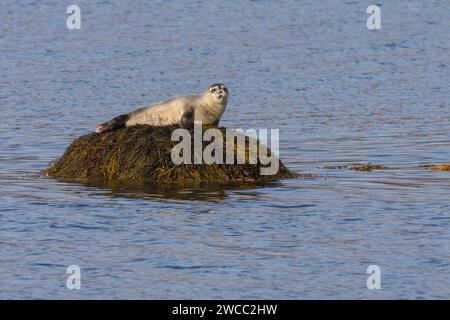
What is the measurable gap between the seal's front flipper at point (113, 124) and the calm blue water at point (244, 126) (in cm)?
95

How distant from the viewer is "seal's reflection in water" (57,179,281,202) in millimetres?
17266

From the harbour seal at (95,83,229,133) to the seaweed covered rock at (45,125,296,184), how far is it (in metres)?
0.27

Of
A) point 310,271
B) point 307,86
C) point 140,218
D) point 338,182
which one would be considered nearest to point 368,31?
point 307,86

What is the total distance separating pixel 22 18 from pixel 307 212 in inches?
1120

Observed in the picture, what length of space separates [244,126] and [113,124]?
22.5ft

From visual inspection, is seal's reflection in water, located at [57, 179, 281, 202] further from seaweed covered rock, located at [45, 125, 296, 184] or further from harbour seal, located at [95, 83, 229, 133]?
harbour seal, located at [95, 83, 229, 133]

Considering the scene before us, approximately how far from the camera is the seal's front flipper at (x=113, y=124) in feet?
61.3

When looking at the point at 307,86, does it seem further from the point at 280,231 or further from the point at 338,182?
the point at 280,231

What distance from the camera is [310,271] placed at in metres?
13.2

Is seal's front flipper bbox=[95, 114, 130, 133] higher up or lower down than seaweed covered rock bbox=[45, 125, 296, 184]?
higher up

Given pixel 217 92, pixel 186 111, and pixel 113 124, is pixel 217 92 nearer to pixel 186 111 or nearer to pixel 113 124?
pixel 186 111

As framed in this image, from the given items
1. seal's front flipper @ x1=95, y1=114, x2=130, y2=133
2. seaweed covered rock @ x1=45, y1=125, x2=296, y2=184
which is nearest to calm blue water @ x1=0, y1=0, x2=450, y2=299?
seaweed covered rock @ x1=45, y1=125, x2=296, y2=184

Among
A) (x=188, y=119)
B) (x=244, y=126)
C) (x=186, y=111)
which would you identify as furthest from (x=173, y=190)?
(x=244, y=126)
